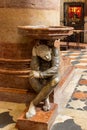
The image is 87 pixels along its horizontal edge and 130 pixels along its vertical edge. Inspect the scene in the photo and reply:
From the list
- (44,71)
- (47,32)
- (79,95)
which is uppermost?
(47,32)

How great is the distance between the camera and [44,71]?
9.21 ft

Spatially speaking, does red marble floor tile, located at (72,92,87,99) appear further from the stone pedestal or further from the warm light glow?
the warm light glow

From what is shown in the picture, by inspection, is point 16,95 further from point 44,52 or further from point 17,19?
point 17,19

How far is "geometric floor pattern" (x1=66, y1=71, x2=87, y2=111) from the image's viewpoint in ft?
10.8

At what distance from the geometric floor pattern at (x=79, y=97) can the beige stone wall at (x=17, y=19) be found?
1.09 meters

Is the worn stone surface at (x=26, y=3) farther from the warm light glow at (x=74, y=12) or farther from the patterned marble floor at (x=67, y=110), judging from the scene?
the warm light glow at (x=74, y=12)

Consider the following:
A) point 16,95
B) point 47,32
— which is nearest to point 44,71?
point 47,32

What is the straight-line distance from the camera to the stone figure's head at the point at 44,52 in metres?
2.76

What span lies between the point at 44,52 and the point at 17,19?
788 millimetres

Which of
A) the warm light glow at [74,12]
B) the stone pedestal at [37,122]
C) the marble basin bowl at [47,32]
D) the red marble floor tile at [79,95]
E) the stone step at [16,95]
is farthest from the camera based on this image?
the warm light glow at [74,12]

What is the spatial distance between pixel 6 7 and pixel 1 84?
105 centimetres

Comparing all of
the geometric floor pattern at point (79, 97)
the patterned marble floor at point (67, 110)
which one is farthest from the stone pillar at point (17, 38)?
the geometric floor pattern at point (79, 97)

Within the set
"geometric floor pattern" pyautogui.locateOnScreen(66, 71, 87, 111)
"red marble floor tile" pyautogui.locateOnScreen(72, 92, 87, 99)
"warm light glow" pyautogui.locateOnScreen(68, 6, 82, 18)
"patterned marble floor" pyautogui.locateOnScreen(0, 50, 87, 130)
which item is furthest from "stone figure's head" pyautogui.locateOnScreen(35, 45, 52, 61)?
"warm light glow" pyautogui.locateOnScreen(68, 6, 82, 18)

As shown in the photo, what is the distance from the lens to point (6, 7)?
3.29 meters
